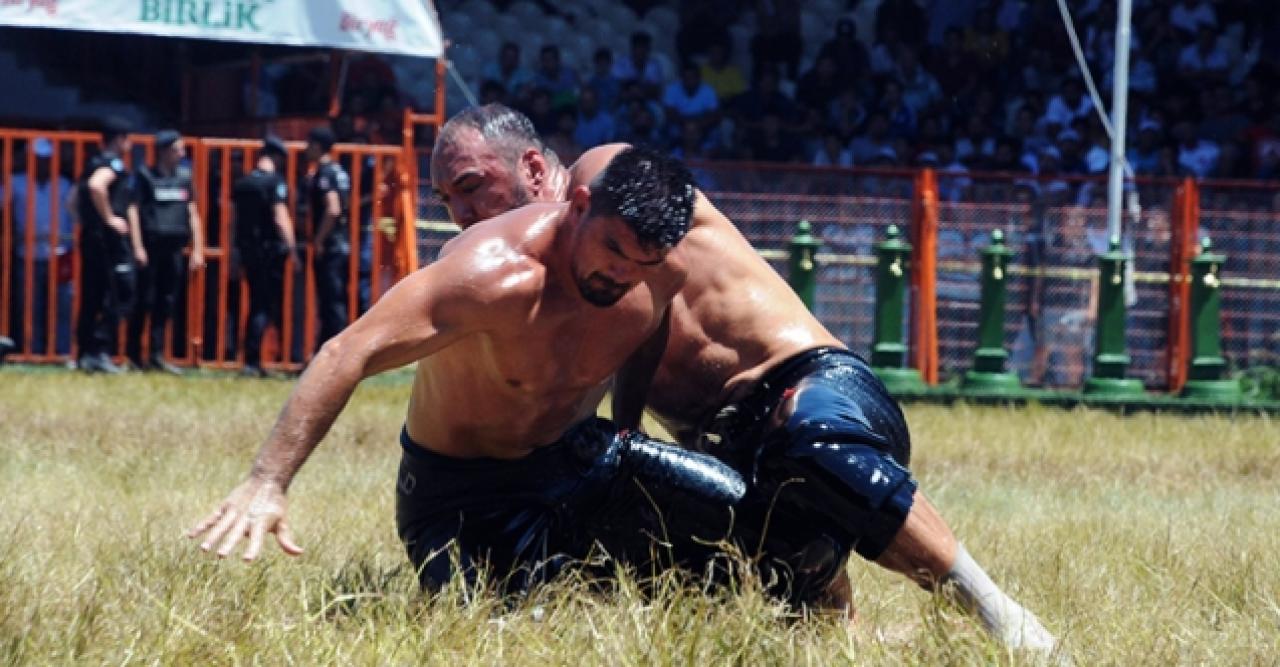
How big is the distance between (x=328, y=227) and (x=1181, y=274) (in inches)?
213

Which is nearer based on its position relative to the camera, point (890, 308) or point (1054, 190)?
point (890, 308)

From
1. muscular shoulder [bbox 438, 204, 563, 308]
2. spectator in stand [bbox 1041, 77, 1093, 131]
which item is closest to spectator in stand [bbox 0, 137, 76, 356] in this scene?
spectator in stand [bbox 1041, 77, 1093, 131]

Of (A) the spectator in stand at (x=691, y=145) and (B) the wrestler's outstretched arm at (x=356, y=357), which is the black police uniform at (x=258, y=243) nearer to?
(A) the spectator in stand at (x=691, y=145)

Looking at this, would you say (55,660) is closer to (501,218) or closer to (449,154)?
(501,218)

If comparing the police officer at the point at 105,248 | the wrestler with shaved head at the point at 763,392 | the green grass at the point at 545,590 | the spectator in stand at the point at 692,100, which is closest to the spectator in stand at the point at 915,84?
the spectator in stand at the point at 692,100

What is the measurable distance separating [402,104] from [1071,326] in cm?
510

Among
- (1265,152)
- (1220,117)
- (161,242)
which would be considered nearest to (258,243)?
(161,242)

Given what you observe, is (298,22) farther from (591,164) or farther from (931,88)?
(591,164)

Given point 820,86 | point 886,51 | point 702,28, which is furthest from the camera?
point 702,28

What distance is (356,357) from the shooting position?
13.1ft

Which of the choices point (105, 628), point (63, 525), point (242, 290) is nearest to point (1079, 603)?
point (105, 628)

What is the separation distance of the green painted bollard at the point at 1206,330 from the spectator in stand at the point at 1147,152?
8.04 feet

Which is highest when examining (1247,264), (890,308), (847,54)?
(847,54)

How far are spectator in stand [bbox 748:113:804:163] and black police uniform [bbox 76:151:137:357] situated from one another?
5.01 m
